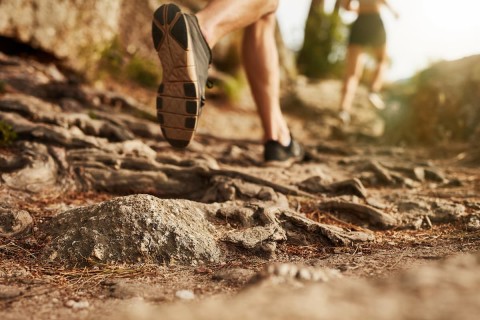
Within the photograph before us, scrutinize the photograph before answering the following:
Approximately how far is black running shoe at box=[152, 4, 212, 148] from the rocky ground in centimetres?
42

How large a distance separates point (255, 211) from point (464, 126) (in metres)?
3.76

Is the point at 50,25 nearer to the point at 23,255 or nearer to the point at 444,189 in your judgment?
the point at 23,255

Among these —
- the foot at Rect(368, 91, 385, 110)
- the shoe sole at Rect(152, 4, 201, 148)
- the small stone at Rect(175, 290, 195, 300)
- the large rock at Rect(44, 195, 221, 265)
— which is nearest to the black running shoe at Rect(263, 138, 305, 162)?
the shoe sole at Rect(152, 4, 201, 148)

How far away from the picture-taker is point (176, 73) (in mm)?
2322

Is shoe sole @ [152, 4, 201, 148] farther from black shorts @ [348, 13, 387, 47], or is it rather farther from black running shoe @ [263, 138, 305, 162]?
black shorts @ [348, 13, 387, 47]

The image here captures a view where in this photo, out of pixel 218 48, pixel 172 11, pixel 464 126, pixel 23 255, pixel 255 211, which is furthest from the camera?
pixel 218 48

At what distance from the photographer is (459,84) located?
520cm

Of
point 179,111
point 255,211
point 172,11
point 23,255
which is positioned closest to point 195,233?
point 255,211

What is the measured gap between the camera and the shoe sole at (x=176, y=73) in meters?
2.27

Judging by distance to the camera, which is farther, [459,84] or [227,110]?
[227,110]

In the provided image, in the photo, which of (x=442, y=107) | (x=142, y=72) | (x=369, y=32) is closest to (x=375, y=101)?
(x=369, y=32)

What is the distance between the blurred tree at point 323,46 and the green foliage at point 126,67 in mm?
5055

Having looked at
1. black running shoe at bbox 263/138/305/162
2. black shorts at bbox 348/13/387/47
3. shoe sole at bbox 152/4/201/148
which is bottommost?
black running shoe at bbox 263/138/305/162

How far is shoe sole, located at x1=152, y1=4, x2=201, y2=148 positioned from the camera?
7.45 feet
